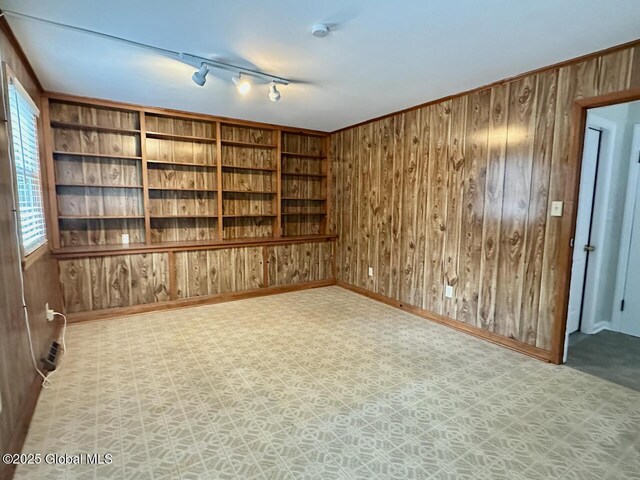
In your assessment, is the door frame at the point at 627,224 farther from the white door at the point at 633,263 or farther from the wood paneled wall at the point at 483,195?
the wood paneled wall at the point at 483,195

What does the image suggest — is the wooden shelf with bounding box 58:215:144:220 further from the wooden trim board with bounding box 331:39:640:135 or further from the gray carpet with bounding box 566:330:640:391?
the gray carpet with bounding box 566:330:640:391

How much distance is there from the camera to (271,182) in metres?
4.95

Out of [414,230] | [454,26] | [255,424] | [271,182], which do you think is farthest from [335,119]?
[255,424]

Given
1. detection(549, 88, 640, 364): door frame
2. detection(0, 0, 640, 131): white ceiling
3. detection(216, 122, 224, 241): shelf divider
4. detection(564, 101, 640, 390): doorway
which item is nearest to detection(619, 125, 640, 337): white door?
detection(564, 101, 640, 390): doorway

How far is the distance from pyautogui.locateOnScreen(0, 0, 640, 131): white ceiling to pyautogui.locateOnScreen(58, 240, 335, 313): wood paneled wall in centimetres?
184

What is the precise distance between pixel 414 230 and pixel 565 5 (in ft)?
7.72

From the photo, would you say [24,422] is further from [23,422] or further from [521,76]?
[521,76]

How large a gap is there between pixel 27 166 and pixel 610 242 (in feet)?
17.8

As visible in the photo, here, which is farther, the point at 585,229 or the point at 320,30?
the point at 585,229

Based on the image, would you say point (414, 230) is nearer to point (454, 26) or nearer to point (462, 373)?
point (462, 373)

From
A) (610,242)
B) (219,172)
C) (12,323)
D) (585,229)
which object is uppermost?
(219,172)

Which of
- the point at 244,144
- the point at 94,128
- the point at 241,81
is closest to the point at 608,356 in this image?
the point at 241,81

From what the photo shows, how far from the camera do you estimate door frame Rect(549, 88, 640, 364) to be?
2.44 metres

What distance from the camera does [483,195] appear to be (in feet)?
10.1
